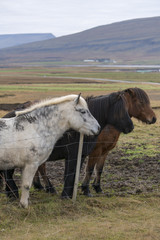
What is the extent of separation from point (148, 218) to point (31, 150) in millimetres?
2229

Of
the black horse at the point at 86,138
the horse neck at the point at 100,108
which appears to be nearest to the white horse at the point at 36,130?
the black horse at the point at 86,138

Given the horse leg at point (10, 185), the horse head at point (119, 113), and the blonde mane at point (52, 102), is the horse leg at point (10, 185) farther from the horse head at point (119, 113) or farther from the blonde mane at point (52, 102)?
the horse head at point (119, 113)

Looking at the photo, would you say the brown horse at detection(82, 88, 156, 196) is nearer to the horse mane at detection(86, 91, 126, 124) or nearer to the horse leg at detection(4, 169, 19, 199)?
the horse mane at detection(86, 91, 126, 124)

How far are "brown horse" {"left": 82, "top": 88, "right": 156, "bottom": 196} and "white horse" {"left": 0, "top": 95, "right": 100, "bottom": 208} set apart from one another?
1.44 metres

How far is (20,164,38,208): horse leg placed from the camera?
6264 mm

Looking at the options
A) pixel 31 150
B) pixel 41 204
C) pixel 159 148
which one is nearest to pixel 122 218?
pixel 41 204

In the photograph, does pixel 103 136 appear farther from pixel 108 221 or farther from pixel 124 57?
pixel 124 57

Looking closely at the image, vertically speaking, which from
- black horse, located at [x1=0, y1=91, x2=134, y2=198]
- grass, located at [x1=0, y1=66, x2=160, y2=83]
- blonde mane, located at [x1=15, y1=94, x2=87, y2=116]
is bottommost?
grass, located at [x1=0, y1=66, x2=160, y2=83]

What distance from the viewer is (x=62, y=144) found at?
7234mm

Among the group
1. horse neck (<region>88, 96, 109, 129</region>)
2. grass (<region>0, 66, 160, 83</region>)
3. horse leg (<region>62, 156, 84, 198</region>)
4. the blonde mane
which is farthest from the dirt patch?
grass (<region>0, 66, 160, 83</region>)

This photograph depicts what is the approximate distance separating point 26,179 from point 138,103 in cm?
336

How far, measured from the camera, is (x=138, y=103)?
27.8 ft

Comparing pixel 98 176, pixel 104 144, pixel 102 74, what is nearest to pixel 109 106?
pixel 104 144

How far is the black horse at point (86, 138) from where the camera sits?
7125 mm
